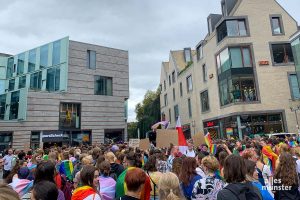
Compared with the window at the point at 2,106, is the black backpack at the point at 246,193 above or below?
below

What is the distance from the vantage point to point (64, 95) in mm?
30359

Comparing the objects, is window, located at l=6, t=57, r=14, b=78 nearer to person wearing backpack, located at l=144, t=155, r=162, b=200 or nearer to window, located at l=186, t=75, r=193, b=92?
window, located at l=186, t=75, r=193, b=92

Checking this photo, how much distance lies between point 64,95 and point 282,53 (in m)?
25.7

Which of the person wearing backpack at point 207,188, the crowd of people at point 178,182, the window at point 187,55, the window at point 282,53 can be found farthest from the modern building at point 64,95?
the person wearing backpack at point 207,188

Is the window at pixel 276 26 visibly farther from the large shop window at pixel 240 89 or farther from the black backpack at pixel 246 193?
the black backpack at pixel 246 193

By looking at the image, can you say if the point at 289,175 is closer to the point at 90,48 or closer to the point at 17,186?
the point at 17,186

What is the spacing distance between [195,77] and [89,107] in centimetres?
1617

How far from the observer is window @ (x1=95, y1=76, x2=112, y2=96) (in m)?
33.4

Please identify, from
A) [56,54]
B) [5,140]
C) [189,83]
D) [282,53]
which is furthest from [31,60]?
[282,53]

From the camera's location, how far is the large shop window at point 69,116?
3005 centimetres

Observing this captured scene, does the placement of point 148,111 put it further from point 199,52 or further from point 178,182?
point 178,182

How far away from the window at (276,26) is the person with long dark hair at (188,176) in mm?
30022

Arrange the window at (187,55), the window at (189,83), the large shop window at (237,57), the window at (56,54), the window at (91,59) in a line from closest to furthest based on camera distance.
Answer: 1. the large shop window at (237,57)
2. the window at (56,54)
3. the window at (91,59)
4. the window at (189,83)
5. the window at (187,55)

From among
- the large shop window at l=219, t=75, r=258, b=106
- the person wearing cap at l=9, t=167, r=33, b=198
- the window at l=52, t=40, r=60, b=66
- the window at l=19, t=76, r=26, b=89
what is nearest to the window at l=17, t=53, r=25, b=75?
the window at l=19, t=76, r=26, b=89
